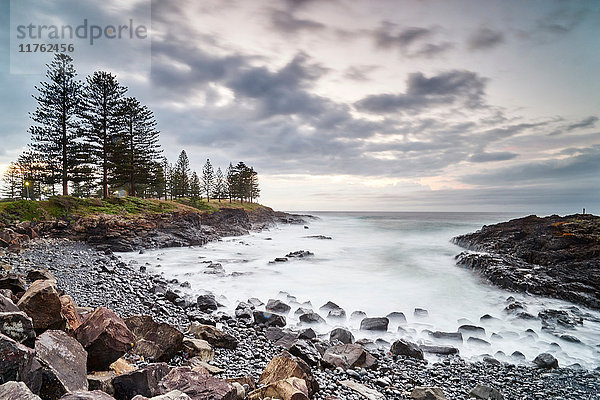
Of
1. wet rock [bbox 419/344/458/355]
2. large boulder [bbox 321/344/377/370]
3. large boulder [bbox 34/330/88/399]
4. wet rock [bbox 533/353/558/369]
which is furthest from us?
wet rock [bbox 419/344/458/355]

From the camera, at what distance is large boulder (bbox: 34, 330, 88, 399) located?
263 cm

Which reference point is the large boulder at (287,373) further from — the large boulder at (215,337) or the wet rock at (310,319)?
the wet rock at (310,319)

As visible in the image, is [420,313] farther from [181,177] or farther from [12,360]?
[181,177]

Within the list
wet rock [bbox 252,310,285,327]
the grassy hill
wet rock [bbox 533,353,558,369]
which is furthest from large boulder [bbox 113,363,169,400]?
the grassy hill

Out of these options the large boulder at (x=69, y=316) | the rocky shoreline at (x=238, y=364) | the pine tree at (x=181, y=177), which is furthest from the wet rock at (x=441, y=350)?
the pine tree at (x=181, y=177)

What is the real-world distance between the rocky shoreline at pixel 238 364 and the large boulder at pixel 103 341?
0.03 m

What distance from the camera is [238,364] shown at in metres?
4.99

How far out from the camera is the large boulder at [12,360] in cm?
238

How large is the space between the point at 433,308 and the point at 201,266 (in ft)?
38.8

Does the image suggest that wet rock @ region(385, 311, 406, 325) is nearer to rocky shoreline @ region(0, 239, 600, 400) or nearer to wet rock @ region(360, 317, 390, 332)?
wet rock @ region(360, 317, 390, 332)

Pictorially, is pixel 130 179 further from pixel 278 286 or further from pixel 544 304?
pixel 544 304

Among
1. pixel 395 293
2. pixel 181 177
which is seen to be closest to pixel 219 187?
pixel 181 177

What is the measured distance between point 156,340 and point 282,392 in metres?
2.74

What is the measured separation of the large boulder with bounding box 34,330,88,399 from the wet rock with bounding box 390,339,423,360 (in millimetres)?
5724
